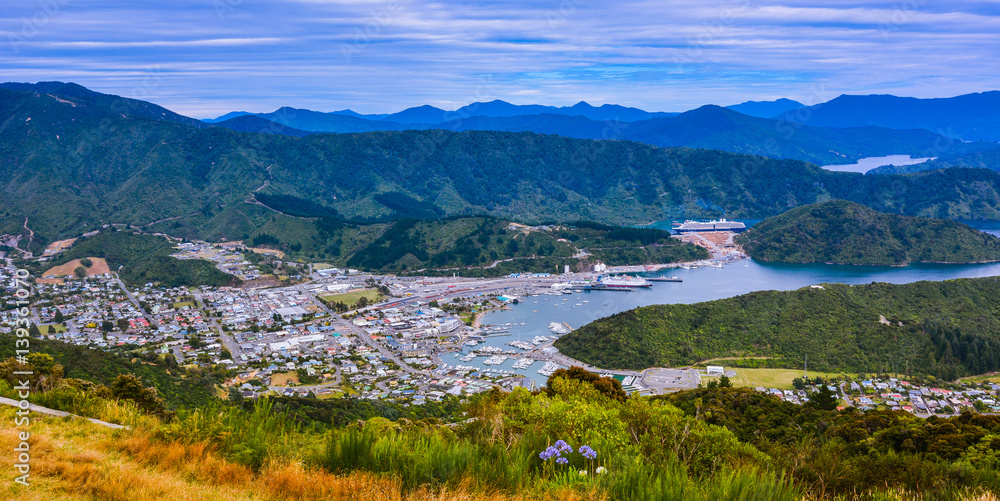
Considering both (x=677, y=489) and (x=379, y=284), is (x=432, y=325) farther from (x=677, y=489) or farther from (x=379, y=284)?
(x=677, y=489)

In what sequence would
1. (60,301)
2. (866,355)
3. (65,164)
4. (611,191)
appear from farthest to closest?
(611,191) < (65,164) < (60,301) < (866,355)

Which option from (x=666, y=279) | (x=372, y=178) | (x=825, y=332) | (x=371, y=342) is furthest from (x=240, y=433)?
(x=372, y=178)

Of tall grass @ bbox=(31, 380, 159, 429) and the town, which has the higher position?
tall grass @ bbox=(31, 380, 159, 429)

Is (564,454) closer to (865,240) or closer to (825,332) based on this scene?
(825,332)

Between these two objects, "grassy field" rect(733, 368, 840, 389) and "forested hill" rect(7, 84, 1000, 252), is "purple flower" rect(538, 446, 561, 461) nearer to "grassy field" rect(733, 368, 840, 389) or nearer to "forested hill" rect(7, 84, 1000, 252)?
"grassy field" rect(733, 368, 840, 389)

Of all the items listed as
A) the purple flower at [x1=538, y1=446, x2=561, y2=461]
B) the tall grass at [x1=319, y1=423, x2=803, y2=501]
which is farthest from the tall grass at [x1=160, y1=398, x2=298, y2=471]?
the purple flower at [x1=538, y1=446, x2=561, y2=461]

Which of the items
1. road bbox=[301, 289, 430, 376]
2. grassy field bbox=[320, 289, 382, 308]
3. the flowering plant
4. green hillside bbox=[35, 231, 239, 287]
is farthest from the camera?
green hillside bbox=[35, 231, 239, 287]

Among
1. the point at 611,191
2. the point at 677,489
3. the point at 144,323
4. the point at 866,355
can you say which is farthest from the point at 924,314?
the point at 611,191
